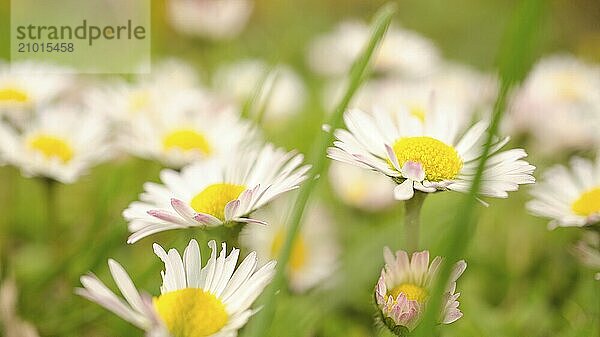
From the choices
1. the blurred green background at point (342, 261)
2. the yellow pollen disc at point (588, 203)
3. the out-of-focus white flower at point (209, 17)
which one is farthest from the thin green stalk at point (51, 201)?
the out-of-focus white flower at point (209, 17)

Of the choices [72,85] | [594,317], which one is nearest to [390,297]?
[594,317]

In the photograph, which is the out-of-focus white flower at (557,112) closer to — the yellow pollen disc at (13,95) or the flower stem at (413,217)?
the flower stem at (413,217)

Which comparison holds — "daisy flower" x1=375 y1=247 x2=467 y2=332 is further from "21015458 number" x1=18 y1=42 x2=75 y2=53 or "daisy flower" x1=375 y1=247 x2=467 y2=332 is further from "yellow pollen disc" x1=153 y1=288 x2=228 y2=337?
"21015458 number" x1=18 y1=42 x2=75 y2=53

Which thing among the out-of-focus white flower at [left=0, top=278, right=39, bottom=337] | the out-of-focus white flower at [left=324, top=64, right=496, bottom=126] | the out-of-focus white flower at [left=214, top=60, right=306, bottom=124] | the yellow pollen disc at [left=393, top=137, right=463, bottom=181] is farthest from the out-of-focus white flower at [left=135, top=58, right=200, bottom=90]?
the yellow pollen disc at [left=393, top=137, right=463, bottom=181]

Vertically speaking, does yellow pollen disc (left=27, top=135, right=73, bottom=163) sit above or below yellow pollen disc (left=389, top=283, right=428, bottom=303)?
below

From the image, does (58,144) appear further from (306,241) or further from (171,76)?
(171,76)

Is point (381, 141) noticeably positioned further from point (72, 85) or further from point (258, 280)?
point (72, 85)

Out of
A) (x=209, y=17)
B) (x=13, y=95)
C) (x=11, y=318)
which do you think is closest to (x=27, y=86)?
(x=13, y=95)
